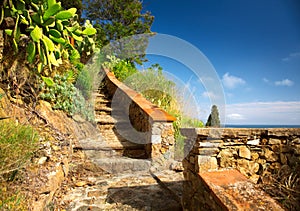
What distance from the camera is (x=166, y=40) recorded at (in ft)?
17.8

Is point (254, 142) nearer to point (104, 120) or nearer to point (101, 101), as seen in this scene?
point (104, 120)

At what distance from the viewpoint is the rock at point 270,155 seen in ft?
6.25

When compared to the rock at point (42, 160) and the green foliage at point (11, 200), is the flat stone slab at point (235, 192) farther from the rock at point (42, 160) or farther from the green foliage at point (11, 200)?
the rock at point (42, 160)

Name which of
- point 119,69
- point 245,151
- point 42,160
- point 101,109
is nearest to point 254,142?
point 245,151

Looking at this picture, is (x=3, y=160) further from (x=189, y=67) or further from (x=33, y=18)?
(x=189, y=67)

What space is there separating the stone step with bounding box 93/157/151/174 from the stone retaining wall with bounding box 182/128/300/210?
64.6 inches

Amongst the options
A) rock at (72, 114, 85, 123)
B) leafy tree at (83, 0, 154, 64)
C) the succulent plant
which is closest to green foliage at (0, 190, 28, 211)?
the succulent plant

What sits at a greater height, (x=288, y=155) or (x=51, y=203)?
(x=288, y=155)

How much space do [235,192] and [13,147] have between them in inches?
72.0

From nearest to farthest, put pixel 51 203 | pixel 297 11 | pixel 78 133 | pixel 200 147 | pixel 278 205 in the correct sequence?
1. pixel 278 205
2. pixel 200 147
3. pixel 51 203
4. pixel 297 11
5. pixel 78 133

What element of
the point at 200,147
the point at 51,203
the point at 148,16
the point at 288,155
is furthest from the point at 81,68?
the point at 148,16

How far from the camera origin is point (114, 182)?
9.72 feet

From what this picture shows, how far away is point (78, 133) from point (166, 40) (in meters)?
3.45

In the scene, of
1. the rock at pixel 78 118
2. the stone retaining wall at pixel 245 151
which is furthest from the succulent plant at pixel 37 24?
the stone retaining wall at pixel 245 151
